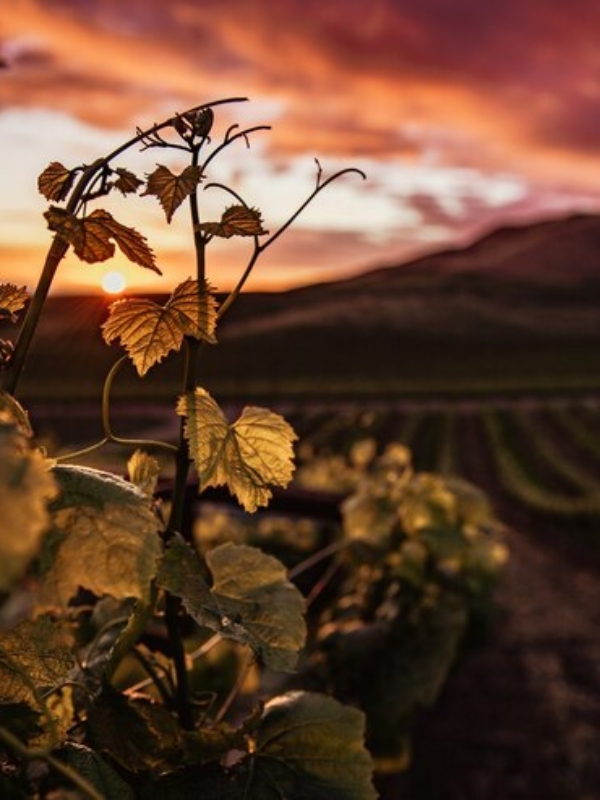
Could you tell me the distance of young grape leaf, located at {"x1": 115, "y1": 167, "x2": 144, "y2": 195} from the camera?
771mm

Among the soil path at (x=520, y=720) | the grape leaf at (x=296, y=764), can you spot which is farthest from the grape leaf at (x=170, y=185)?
the soil path at (x=520, y=720)

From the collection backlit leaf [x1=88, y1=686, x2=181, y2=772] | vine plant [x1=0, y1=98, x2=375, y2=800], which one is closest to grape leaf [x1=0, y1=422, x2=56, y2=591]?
vine plant [x1=0, y1=98, x2=375, y2=800]

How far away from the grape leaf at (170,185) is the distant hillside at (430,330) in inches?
928

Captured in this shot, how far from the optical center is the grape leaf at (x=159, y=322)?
0.81 metres

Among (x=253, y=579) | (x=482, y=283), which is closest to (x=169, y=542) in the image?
(x=253, y=579)

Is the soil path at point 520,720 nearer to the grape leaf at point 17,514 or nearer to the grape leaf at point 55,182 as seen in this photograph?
the grape leaf at point 55,182

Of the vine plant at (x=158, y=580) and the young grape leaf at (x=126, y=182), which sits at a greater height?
the young grape leaf at (x=126, y=182)

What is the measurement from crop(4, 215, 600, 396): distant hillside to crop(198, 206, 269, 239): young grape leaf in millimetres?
23537

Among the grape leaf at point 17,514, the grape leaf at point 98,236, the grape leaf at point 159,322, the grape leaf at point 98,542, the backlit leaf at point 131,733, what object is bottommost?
the backlit leaf at point 131,733

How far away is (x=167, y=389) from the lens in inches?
1587

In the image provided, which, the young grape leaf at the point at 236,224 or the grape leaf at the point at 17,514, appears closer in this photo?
the grape leaf at the point at 17,514

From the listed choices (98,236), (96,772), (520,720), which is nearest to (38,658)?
(96,772)

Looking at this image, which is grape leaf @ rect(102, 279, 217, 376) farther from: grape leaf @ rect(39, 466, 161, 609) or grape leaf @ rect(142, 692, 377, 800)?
grape leaf @ rect(142, 692, 377, 800)

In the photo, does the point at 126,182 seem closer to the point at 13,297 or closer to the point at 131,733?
the point at 13,297
